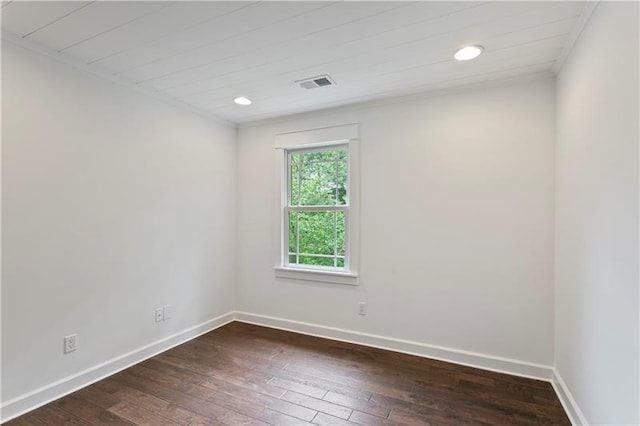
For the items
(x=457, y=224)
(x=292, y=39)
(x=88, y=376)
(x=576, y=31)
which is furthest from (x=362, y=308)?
(x=576, y=31)

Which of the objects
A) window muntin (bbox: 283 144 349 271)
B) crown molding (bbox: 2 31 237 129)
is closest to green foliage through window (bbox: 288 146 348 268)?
window muntin (bbox: 283 144 349 271)

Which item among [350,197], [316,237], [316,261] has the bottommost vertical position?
[316,261]

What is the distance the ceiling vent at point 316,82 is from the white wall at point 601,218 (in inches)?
63.2

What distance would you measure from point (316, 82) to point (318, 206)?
1.28 metres

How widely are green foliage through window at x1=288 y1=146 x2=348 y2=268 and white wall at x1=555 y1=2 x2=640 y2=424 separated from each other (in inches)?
72.5

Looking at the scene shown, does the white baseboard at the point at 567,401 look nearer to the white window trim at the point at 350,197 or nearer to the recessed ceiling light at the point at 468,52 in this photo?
the white window trim at the point at 350,197

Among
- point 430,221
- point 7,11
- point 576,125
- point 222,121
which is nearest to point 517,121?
point 576,125

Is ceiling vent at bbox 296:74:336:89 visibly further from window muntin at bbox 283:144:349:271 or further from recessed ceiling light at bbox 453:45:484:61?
recessed ceiling light at bbox 453:45:484:61

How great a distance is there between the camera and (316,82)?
2.55 meters

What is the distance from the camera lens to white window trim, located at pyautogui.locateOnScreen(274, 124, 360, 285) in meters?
3.07

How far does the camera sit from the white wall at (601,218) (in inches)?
49.9

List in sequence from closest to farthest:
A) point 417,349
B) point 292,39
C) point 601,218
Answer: point 601,218 → point 292,39 → point 417,349

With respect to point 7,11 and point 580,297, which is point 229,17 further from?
point 580,297

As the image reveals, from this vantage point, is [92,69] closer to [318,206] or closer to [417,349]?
[318,206]
